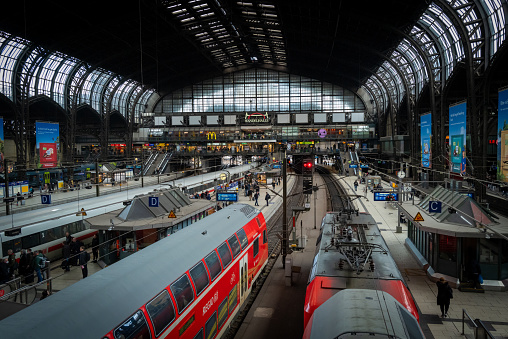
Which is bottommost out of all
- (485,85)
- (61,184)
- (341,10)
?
(61,184)

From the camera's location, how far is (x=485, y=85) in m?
23.3

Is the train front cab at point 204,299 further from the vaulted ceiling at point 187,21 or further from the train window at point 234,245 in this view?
the vaulted ceiling at point 187,21

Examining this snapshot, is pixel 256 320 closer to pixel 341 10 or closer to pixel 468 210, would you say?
pixel 468 210

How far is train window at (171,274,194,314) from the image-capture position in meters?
6.67

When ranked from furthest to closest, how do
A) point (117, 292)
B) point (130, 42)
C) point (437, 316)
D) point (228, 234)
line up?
point (130, 42)
point (437, 316)
point (228, 234)
point (117, 292)

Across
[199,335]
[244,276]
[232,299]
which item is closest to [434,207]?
[244,276]

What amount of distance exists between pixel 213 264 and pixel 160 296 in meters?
2.40

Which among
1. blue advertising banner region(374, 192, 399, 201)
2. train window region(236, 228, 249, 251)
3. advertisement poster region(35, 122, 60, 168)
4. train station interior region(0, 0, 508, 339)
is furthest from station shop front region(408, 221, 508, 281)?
advertisement poster region(35, 122, 60, 168)

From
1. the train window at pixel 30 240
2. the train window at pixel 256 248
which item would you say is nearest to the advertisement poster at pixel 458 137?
the train window at pixel 256 248

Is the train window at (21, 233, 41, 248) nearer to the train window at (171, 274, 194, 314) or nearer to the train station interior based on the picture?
the train station interior

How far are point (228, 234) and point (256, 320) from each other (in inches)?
112

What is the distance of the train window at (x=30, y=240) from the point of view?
50.6 ft

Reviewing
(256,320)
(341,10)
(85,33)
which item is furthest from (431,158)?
(85,33)

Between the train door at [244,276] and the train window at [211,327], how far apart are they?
8.19 ft
